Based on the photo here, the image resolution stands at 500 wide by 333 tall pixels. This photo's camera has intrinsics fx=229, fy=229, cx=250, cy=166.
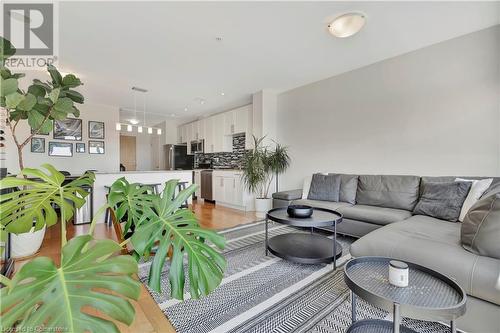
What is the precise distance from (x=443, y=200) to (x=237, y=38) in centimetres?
300

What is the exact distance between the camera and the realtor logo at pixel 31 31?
2240 mm

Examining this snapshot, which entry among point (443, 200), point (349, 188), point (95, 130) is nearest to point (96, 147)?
point (95, 130)

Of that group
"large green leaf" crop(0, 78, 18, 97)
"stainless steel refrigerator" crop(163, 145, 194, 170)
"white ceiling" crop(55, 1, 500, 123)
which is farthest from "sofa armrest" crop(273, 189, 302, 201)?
"stainless steel refrigerator" crop(163, 145, 194, 170)

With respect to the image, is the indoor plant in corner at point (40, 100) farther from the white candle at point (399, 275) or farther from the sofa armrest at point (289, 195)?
the sofa armrest at point (289, 195)

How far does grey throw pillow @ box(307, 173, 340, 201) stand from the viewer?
352cm

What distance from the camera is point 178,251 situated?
89 cm

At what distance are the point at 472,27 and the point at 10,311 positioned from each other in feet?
13.8

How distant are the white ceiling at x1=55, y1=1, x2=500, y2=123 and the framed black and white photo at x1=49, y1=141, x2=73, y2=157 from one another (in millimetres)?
1923

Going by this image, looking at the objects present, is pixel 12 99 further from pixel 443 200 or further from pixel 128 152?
pixel 128 152

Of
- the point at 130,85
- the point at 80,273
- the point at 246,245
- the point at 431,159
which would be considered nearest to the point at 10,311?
the point at 80,273

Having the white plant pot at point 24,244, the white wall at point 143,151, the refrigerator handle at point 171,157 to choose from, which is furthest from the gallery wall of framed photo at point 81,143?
the white plant pot at point 24,244

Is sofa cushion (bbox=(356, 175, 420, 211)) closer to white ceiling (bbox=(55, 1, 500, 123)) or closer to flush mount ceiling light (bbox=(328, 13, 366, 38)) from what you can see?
white ceiling (bbox=(55, 1, 500, 123))

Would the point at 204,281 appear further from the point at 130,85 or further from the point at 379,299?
the point at 130,85

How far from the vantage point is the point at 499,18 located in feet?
8.05
